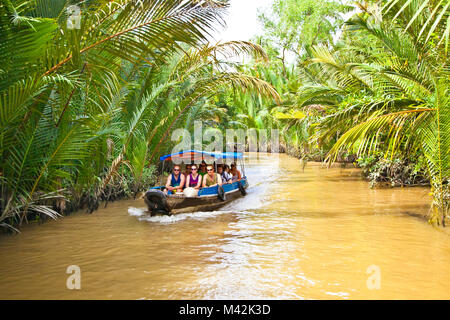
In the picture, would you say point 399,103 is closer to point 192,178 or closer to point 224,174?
point 192,178

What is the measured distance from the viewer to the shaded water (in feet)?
17.0

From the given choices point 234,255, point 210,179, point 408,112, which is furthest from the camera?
point 210,179

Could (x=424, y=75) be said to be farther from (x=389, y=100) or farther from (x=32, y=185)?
(x=32, y=185)

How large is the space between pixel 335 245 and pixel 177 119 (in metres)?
7.81

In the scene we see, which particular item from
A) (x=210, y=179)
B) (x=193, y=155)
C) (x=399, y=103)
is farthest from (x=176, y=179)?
(x=399, y=103)

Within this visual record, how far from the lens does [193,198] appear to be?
33.7 feet

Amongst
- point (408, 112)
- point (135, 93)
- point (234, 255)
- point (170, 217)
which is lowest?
point (234, 255)

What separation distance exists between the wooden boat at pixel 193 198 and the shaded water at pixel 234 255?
222mm

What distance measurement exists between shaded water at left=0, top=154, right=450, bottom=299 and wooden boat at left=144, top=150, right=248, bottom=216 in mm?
222

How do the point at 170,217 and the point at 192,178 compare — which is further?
the point at 192,178

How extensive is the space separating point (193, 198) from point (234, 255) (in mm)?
3677

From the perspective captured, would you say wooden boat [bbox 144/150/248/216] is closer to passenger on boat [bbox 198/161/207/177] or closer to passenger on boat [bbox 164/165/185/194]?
passenger on boat [bbox 198/161/207/177]

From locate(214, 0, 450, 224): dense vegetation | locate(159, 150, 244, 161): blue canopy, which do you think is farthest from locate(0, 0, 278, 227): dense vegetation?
locate(214, 0, 450, 224): dense vegetation

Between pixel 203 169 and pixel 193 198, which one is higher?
pixel 203 169
